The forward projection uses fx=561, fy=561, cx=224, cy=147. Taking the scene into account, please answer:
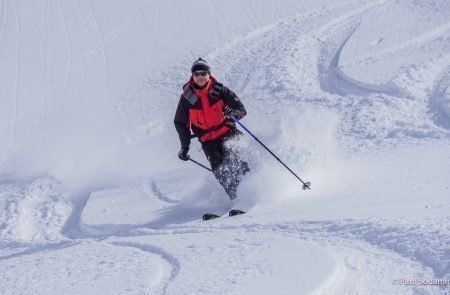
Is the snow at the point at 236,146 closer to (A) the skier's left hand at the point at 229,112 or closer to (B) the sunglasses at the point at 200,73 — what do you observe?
(A) the skier's left hand at the point at 229,112

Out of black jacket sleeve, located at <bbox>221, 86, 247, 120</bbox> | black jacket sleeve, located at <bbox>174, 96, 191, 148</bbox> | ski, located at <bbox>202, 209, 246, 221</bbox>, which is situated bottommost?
ski, located at <bbox>202, 209, 246, 221</bbox>

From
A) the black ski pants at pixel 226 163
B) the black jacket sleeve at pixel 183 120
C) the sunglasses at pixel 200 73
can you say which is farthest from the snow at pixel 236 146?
the sunglasses at pixel 200 73

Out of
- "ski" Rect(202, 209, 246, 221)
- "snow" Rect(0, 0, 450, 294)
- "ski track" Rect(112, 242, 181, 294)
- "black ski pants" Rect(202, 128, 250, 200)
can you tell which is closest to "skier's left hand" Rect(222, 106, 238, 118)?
"black ski pants" Rect(202, 128, 250, 200)

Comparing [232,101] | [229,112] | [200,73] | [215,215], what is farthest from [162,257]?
[232,101]

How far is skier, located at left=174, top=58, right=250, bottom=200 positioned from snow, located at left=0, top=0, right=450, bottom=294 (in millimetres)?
228

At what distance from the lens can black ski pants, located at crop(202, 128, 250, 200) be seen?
7238 millimetres

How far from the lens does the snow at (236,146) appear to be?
4301mm

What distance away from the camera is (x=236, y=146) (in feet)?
24.3

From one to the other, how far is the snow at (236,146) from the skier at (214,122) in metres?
0.23

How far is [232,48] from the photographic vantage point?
12734mm

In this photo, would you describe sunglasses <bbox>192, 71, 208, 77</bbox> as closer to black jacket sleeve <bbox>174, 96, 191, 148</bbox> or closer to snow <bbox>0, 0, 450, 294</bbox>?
black jacket sleeve <bbox>174, 96, 191, 148</bbox>

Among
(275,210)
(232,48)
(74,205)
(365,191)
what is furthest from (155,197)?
(232,48)

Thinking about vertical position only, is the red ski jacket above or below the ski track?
above

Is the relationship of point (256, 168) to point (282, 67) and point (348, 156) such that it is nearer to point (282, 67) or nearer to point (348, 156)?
point (348, 156)
